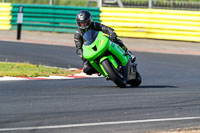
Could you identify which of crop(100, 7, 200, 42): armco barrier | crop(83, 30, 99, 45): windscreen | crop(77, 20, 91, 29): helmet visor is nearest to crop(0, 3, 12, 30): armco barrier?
crop(100, 7, 200, 42): armco barrier

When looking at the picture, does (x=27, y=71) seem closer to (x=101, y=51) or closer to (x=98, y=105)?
(x=101, y=51)

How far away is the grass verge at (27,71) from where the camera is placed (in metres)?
10.9

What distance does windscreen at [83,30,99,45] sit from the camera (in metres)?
8.88

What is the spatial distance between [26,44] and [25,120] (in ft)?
43.8

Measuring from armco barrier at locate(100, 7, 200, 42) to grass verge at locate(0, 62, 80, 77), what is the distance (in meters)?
8.51

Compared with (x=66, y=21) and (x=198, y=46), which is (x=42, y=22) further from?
(x=198, y=46)

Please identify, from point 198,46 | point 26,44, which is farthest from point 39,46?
point 198,46

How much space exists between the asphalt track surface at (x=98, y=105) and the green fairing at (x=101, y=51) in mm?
462

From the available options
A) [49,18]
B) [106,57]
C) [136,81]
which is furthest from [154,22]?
[106,57]

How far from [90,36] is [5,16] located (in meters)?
15.3

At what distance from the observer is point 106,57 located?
8.74 metres

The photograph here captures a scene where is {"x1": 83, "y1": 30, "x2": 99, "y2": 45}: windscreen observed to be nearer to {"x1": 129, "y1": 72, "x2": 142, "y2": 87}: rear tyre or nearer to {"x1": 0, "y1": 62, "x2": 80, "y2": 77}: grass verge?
{"x1": 129, "y1": 72, "x2": 142, "y2": 87}: rear tyre

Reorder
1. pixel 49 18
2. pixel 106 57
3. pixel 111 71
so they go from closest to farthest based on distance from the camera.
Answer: pixel 111 71, pixel 106 57, pixel 49 18

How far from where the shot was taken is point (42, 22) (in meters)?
23.1
